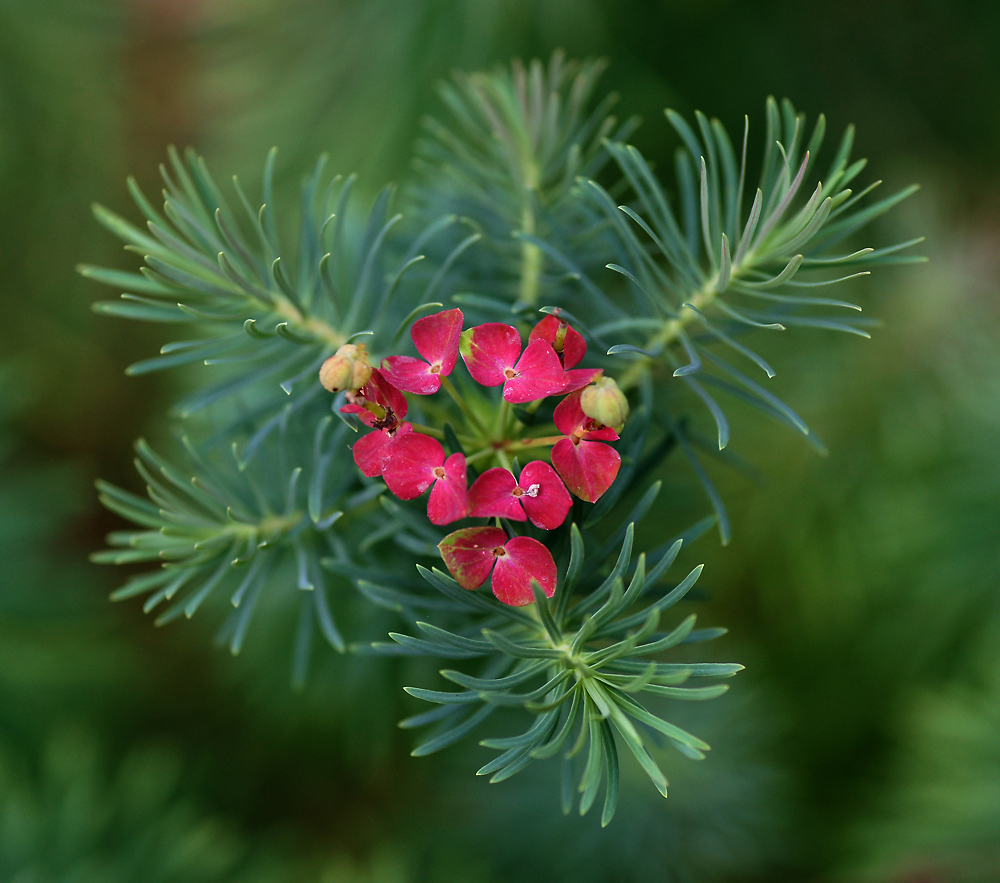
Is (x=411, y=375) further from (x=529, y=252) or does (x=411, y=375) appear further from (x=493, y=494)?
(x=529, y=252)

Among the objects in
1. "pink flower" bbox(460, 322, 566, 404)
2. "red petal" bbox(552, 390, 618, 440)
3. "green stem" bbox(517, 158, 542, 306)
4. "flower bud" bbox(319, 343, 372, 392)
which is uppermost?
"green stem" bbox(517, 158, 542, 306)

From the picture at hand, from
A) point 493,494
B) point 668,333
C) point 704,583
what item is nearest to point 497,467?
point 493,494

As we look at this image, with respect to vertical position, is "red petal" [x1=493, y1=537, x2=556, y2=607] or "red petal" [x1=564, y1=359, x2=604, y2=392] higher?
"red petal" [x1=564, y1=359, x2=604, y2=392]

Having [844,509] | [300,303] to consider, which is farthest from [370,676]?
[844,509]

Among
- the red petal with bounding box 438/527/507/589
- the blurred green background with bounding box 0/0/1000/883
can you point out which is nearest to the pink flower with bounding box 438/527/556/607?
the red petal with bounding box 438/527/507/589

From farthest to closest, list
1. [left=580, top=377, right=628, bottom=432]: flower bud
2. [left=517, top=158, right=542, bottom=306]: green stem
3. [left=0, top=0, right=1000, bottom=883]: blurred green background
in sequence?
[left=0, top=0, right=1000, bottom=883]: blurred green background < [left=517, top=158, right=542, bottom=306]: green stem < [left=580, top=377, right=628, bottom=432]: flower bud

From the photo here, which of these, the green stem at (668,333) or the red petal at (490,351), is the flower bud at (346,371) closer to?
the red petal at (490,351)

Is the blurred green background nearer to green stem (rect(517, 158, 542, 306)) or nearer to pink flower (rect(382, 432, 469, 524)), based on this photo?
green stem (rect(517, 158, 542, 306))

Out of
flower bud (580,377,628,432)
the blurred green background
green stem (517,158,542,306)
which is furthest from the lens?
the blurred green background

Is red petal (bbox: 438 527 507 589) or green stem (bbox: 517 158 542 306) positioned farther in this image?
green stem (bbox: 517 158 542 306)
